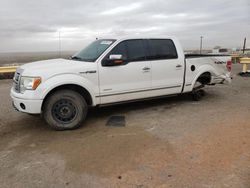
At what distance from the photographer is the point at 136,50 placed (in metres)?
5.93

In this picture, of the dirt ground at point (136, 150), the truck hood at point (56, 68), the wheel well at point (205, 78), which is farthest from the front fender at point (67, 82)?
the wheel well at point (205, 78)

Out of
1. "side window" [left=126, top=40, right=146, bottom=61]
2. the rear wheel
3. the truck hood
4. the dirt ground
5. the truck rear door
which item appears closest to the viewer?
the dirt ground

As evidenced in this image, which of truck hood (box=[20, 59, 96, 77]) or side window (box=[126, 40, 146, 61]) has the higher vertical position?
side window (box=[126, 40, 146, 61])

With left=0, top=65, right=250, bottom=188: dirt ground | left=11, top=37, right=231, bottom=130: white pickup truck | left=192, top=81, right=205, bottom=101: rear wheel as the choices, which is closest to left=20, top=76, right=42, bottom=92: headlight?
left=11, top=37, right=231, bottom=130: white pickup truck

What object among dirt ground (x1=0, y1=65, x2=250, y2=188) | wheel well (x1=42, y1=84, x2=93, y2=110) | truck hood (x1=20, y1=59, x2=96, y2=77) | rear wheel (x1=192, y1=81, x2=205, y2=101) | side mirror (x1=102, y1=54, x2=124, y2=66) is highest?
side mirror (x1=102, y1=54, x2=124, y2=66)

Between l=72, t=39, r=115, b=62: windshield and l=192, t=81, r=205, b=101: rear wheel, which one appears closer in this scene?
l=72, t=39, r=115, b=62: windshield

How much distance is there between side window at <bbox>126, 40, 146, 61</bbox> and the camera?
5.82 meters

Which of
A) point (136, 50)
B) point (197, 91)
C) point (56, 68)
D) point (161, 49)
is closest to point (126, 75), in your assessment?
point (136, 50)

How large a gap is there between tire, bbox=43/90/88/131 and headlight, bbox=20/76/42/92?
1.27ft

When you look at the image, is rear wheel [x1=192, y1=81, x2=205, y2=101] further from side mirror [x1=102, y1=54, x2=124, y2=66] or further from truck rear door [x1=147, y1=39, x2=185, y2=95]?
side mirror [x1=102, y1=54, x2=124, y2=66]

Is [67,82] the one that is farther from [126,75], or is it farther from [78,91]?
[126,75]

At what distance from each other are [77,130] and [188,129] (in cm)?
223

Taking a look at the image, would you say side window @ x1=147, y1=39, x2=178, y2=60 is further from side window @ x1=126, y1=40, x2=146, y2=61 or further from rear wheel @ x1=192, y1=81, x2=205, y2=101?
rear wheel @ x1=192, y1=81, x2=205, y2=101

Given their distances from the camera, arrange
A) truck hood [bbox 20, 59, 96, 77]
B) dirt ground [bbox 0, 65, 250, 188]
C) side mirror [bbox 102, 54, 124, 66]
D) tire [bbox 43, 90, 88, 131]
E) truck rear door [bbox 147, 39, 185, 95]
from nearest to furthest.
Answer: dirt ground [bbox 0, 65, 250, 188], truck hood [bbox 20, 59, 96, 77], tire [bbox 43, 90, 88, 131], side mirror [bbox 102, 54, 124, 66], truck rear door [bbox 147, 39, 185, 95]
